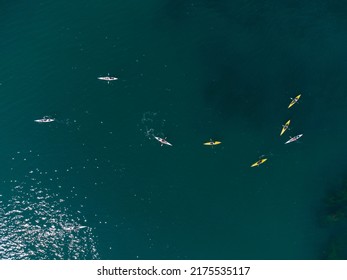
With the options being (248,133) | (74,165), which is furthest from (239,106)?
(74,165)

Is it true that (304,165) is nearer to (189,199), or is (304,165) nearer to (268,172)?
(268,172)

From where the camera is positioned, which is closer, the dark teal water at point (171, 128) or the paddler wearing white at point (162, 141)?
the dark teal water at point (171, 128)

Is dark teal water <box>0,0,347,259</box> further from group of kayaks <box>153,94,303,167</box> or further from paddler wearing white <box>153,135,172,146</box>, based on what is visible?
group of kayaks <box>153,94,303,167</box>

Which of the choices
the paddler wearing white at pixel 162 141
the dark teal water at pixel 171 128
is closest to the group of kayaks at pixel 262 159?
the paddler wearing white at pixel 162 141

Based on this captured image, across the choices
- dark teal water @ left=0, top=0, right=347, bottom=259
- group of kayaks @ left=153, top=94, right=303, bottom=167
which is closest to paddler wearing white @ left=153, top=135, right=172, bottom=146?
group of kayaks @ left=153, top=94, right=303, bottom=167

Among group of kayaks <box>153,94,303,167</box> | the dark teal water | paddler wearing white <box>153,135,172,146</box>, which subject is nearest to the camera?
the dark teal water

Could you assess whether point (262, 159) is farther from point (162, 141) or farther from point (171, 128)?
point (162, 141)

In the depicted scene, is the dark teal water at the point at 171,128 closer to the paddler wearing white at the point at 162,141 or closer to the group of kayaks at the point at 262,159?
the paddler wearing white at the point at 162,141

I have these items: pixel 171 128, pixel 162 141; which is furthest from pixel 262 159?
pixel 162 141
